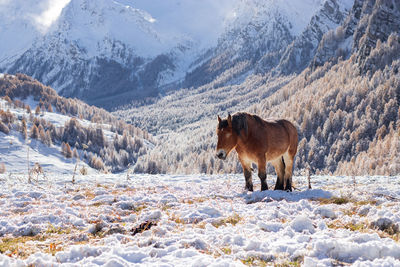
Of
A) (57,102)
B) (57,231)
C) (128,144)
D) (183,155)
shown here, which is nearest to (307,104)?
(183,155)

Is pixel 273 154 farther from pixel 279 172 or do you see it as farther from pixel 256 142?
pixel 279 172

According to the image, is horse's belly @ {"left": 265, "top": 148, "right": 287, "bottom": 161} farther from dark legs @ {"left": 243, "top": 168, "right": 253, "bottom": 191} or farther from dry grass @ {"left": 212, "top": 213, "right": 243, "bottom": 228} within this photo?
dry grass @ {"left": 212, "top": 213, "right": 243, "bottom": 228}

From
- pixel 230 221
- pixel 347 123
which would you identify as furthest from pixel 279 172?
pixel 347 123

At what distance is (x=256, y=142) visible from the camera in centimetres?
1191

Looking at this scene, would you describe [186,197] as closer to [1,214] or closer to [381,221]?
[1,214]

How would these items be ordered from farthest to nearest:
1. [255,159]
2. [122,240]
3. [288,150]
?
[288,150]
[255,159]
[122,240]

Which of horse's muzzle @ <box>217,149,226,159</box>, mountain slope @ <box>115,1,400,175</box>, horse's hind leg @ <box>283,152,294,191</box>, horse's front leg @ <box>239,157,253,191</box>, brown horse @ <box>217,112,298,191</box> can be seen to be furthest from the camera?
mountain slope @ <box>115,1,400,175</box>

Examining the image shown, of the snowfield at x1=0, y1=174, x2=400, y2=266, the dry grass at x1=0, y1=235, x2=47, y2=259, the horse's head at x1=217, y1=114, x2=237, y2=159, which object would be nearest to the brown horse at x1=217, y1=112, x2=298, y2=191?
the horse's head at x1=217, y1=114, x2=237, y2=159

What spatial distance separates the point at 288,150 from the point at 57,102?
17118 centimetres

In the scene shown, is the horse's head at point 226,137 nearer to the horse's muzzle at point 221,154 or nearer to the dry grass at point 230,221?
the horse's muzzle at point 221,154

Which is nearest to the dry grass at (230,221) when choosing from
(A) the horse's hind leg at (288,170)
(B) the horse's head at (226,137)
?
(B) the horse's head at (226,137)

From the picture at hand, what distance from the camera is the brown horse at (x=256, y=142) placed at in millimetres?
11633

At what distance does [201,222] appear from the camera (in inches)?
272

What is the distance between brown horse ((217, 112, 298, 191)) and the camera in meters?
11.6
